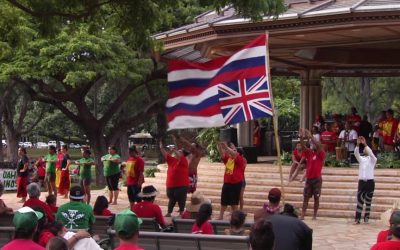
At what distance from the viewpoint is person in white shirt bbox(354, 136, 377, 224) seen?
14930 mm

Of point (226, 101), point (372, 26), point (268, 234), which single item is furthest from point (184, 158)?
point (268, 234)

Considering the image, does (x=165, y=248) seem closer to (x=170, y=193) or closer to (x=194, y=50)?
(x=170, y=193)

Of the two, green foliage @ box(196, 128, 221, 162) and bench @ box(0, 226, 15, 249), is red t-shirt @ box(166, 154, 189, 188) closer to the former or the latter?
bench @ box(0, 226, 15, 249)

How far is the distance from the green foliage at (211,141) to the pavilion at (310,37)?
1.39m

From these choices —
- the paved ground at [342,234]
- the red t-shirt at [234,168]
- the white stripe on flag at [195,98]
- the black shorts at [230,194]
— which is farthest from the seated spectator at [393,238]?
the black shorts at [230,194]

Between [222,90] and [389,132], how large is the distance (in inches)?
439

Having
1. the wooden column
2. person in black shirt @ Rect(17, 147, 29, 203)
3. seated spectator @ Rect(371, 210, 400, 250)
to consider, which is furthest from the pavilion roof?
seated spectator @ Rect(371, 210, 400, 250)

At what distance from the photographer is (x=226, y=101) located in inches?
450

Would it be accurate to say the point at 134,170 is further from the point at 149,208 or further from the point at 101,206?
the point at 149,208

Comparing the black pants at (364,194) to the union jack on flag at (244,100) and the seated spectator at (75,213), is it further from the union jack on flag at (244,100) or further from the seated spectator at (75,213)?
the seated spectator at (75,213)

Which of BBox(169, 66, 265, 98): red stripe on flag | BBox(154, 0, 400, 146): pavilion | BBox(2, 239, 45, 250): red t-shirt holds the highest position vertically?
BBox(154, 0, 400, 146): pavilion

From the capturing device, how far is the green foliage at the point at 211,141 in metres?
22.9

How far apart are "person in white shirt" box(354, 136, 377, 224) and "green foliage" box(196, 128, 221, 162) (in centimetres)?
774

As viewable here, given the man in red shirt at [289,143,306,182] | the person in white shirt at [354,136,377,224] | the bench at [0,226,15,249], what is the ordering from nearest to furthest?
the bench at [0,226,15,249] < the person in white shirt at [354,136,377,224] < the man in red shirt at [289,143,306,182]
